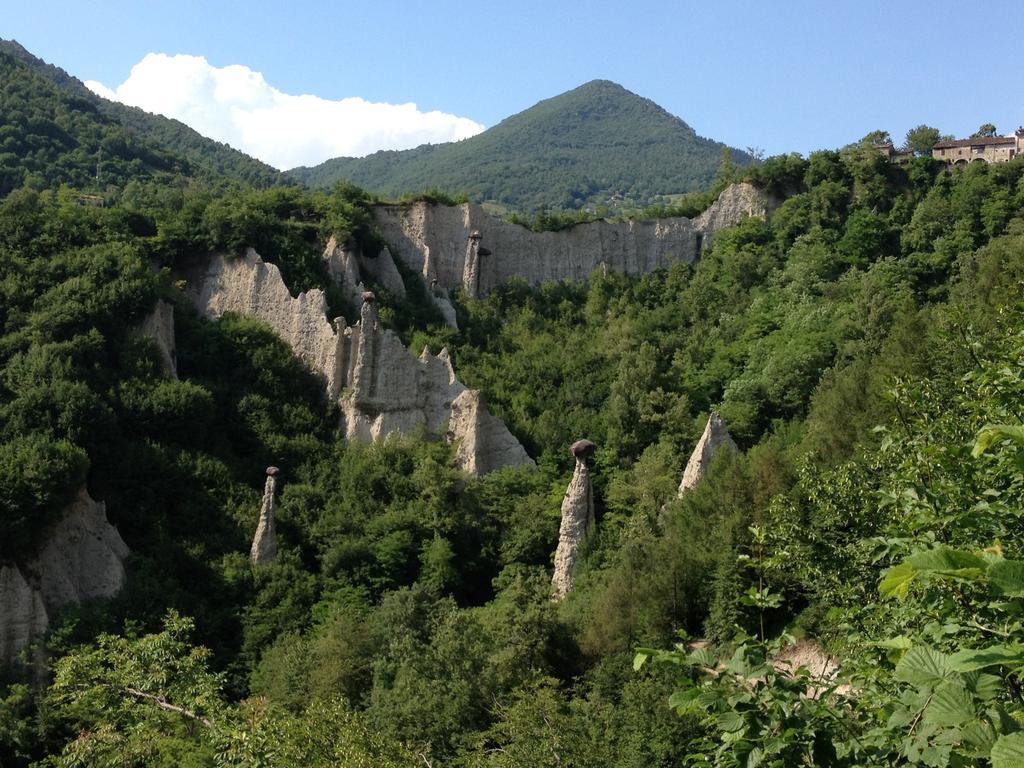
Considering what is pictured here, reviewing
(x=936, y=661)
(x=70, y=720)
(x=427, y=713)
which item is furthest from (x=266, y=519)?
(x=936, y=661)

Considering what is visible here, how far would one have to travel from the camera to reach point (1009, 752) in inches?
141

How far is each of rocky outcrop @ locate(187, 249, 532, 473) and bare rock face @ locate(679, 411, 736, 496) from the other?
6662 mm

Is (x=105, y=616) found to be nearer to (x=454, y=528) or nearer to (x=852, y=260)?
(x=454, y=528)

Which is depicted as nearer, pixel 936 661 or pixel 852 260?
pixel 936 661

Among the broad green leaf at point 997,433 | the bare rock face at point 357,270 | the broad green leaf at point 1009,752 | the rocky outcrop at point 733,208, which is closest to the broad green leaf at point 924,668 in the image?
the broad green leaf at point 1009,752

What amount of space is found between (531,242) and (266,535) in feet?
64.0

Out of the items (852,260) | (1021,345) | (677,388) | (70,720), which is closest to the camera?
(1021,345)

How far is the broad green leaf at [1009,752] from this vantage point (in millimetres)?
3536

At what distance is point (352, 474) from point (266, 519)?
346cm

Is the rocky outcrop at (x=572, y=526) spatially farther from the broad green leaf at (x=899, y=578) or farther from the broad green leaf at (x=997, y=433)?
the broad green leaf at (x=899, y=578)

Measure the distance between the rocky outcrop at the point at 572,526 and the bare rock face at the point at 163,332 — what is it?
13.6m

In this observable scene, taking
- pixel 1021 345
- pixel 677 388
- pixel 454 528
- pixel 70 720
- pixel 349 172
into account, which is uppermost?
pixel 349 172

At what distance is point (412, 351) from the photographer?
1448 inches

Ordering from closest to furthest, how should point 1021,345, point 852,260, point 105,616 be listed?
1. point 1021,345
2. point 105,616
3. point 852,260
